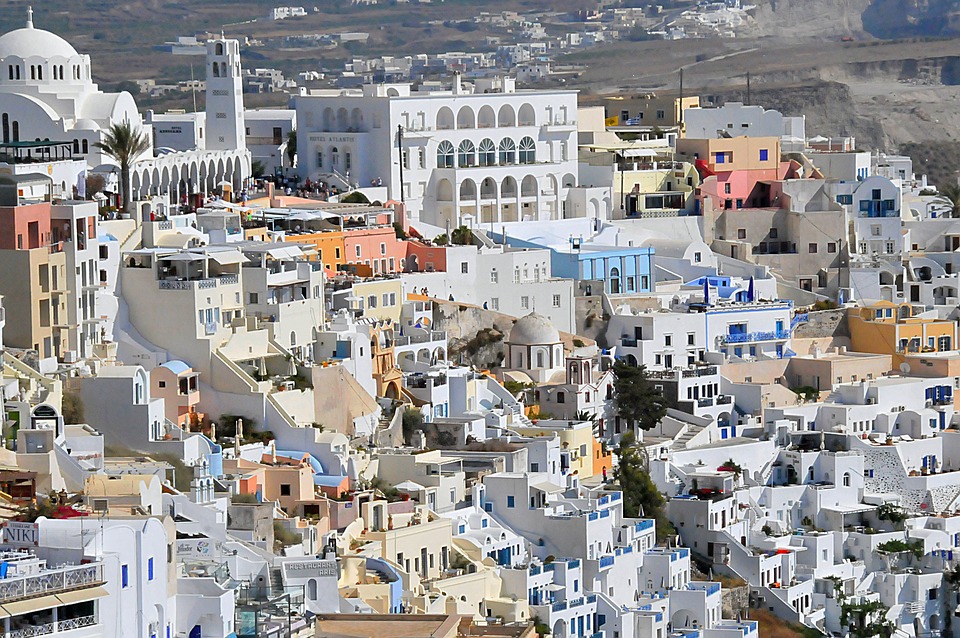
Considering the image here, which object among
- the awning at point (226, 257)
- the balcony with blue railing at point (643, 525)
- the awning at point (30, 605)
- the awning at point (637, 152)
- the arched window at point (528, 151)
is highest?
the arched window at point (528, 151)

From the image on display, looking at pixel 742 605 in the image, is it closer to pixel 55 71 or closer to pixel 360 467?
pixel 360 467

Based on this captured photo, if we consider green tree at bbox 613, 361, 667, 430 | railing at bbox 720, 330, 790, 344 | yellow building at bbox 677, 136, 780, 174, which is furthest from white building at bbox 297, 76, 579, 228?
green tree at bbox 613, 361, 667, 430

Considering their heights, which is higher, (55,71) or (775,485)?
(55,71)

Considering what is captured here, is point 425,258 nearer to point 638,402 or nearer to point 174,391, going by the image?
point 638,402

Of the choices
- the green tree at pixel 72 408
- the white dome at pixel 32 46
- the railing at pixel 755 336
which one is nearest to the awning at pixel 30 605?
the green tree at pixel 72 408

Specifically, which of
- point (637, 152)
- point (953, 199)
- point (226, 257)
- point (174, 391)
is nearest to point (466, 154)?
point (637, 152)

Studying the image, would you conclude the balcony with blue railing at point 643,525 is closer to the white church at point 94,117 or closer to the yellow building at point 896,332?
the yellow building at point 896,332

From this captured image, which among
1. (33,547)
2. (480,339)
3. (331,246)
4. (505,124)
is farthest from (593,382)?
(33,547)
